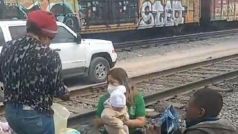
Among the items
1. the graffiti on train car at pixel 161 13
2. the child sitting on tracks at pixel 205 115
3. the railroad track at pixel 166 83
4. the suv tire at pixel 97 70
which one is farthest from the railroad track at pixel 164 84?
the graffiti on train car at pixel 161 13

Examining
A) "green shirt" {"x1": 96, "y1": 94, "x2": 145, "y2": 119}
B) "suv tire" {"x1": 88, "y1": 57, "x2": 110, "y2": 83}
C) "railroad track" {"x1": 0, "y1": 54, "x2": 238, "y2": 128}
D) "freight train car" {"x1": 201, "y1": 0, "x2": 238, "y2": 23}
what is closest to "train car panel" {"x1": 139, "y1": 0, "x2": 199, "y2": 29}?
"freight train car" {"x1": 201, "y1": 0, "x2": 238, "y2": 23}

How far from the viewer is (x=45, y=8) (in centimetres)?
1759

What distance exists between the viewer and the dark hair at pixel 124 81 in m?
4.24

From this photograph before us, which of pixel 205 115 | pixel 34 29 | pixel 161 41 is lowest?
pixel 161 41

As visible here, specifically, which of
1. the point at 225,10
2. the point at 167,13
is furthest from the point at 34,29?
the point at 225,10

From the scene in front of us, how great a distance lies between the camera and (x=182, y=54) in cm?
1948

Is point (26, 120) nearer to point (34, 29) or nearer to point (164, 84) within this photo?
point (34, 29)

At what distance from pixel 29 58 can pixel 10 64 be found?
17cm

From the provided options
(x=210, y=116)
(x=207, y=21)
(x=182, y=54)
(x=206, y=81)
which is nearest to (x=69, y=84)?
(x=206, y=81)

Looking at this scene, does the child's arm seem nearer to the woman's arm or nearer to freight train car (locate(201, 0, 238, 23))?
the woman's arm

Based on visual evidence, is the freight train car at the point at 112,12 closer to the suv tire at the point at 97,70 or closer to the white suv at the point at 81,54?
the white suv at the point at 81,54

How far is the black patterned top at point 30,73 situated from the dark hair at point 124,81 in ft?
2.00

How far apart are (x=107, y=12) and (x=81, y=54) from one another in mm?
9077

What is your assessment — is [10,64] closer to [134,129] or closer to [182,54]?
[134,129]
